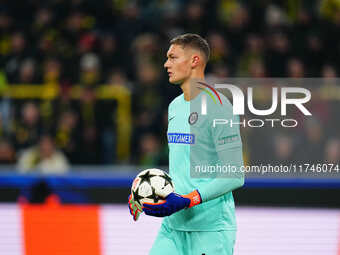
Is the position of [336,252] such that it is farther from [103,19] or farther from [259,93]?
[103,19]

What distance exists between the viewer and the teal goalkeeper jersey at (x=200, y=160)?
3.67 m

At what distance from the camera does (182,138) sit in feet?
12.4

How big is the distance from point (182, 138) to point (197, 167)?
200 mm

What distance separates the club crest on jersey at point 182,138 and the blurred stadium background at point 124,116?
6.97 feet

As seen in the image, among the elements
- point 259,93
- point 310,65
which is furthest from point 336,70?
point 259,93

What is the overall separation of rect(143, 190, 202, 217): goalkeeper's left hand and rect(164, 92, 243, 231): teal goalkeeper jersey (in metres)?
0.09

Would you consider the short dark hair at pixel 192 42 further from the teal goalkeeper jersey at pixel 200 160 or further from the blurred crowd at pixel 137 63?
the blurred crowd at pixel 137 63

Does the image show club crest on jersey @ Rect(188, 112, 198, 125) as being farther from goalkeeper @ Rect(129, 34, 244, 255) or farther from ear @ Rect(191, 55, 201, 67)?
ear @ Rect(191, 55, 201, 67)

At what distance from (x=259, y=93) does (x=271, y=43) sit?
4.97ft

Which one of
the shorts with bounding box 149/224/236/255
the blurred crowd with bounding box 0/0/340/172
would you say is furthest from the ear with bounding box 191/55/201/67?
the blurred crowd with bounding box 0/0/340/172

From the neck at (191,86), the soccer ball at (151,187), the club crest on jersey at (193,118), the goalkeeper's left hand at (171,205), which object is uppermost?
the neck at (191,86)

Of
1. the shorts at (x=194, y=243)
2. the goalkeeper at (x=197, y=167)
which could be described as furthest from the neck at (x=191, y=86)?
the shorts at (x=194, y=243)

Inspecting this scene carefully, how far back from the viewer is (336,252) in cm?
553

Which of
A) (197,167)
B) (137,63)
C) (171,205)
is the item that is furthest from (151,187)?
(137,63)
